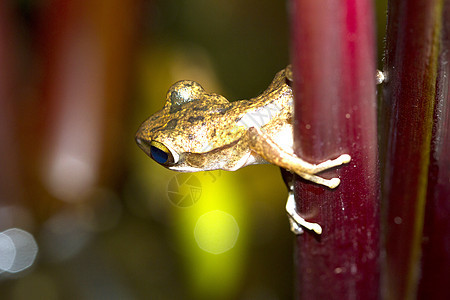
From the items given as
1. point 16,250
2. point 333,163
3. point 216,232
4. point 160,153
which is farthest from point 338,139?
point 16,250

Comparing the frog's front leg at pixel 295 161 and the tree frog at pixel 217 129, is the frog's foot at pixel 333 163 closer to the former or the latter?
the frog's front leg at pixel 295 161

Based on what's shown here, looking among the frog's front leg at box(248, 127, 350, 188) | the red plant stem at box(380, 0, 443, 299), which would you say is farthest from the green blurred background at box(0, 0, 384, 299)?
the red plant stem at box(380, 0, 443, 299)

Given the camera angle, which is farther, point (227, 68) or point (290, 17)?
point (227, 68)

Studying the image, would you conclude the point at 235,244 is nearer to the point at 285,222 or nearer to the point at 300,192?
the point at 285,222

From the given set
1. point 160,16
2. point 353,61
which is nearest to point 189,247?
point 160,16

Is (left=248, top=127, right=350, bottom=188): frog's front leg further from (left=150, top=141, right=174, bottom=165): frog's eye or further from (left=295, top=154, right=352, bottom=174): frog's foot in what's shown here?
(left=150, top=141, right=174, bottom=165): frog's eye

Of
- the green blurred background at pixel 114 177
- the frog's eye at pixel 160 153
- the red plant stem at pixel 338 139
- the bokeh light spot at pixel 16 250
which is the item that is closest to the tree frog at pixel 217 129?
the frog's eye at pixel 160 153
